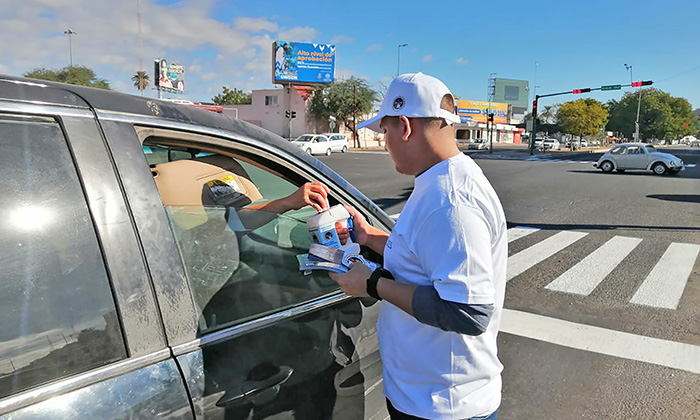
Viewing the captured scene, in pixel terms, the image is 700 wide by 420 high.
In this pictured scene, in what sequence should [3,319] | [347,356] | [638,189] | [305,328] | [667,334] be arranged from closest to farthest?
[3,319]
[305,328]
[347,356]
[667,334]
[638,189]

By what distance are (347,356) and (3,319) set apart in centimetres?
101

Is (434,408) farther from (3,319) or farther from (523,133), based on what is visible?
(523,133)

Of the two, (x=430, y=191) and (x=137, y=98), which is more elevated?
(x=137, y=98)

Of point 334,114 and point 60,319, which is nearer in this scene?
point 60,319

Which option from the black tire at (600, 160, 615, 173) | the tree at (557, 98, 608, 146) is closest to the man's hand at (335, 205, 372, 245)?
the black tire at (600, 160, 615, 173)

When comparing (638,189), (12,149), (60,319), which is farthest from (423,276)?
(638,189)

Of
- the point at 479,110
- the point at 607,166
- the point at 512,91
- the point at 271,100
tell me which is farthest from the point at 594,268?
the point at 512,91

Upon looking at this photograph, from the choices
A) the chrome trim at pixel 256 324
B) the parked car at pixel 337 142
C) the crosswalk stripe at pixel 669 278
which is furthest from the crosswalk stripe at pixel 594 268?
the parked car at pixel 337 142

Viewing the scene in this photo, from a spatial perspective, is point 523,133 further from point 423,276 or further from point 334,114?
point 423,276

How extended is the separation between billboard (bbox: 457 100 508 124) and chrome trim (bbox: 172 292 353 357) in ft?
251

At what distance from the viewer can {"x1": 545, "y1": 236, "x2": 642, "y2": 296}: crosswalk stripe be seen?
17.0 ft

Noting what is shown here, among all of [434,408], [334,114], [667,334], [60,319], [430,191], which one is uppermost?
[334,114]

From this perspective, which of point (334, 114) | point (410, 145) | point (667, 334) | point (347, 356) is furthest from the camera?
point (334, 114)

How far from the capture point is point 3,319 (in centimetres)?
98
